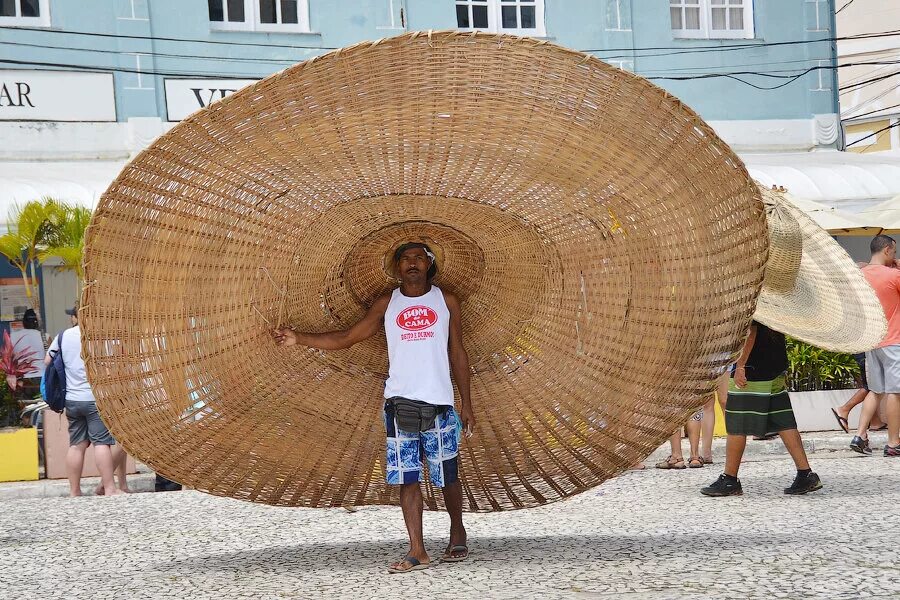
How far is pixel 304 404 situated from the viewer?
7289 millimetres

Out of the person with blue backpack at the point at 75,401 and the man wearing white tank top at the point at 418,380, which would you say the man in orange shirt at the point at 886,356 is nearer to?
the man wearing white tank top at the point at 418,380

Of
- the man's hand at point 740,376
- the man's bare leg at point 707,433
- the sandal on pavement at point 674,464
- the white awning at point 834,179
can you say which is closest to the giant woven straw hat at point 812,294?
the man's hand at point 740,376

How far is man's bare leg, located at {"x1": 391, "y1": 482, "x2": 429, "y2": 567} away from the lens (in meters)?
6.40

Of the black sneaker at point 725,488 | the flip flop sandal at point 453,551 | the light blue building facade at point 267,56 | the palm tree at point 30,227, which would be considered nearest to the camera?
the flip flop sandal at point 453,551

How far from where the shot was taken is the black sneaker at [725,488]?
904 centimetres

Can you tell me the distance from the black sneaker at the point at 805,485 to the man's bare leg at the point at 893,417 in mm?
2922

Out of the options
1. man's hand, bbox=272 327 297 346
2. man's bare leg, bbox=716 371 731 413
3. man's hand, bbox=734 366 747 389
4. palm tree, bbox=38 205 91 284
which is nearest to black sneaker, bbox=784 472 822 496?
man's hand, bbox=734 366 747 389

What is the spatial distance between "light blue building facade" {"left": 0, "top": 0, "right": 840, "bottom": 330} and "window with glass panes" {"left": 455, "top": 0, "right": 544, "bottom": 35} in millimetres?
22

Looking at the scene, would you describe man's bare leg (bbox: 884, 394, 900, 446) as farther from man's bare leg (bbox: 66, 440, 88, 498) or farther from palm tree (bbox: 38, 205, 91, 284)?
palm tree (bbox: 38, 205, 91, 284)

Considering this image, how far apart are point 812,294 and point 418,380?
459 cm

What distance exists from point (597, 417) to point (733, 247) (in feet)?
4.42

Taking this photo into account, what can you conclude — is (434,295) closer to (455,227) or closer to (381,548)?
(455,227)

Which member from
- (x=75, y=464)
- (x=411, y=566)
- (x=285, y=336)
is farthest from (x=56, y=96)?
(x=411, y=566)

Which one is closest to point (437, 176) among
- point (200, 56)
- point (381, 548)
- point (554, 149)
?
point (554, 149)
